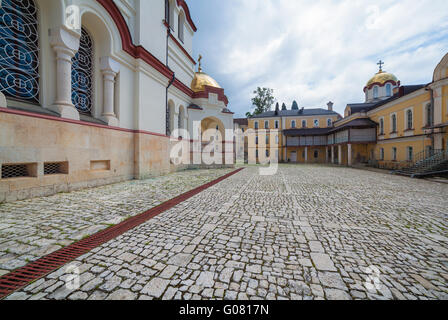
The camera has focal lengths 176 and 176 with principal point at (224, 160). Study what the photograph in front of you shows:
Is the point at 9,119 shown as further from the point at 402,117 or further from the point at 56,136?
the point at 402,117

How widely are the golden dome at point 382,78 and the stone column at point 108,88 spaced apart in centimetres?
3888

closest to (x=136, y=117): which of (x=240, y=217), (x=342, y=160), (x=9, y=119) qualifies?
(x=9, y=119)

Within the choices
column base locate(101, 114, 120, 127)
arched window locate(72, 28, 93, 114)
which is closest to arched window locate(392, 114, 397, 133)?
column base locate(101, 114, 120, 127)

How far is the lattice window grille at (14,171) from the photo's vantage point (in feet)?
16.0

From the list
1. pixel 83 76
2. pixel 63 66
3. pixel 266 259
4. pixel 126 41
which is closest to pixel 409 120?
pixel 266 259

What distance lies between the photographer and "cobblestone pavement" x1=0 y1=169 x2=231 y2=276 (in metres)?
2.62

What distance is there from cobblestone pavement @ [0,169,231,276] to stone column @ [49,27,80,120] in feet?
9.91

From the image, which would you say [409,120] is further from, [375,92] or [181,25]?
[181,25]

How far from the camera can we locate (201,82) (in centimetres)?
1792

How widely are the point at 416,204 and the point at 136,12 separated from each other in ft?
48.4

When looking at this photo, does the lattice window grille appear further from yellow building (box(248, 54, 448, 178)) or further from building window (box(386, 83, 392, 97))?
building window (box(386, 83, 392, 97))

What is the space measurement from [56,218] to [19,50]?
575cm

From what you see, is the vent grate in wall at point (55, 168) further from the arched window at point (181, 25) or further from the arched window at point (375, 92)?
the arched window at point (375, 92)

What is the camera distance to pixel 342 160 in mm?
28516
